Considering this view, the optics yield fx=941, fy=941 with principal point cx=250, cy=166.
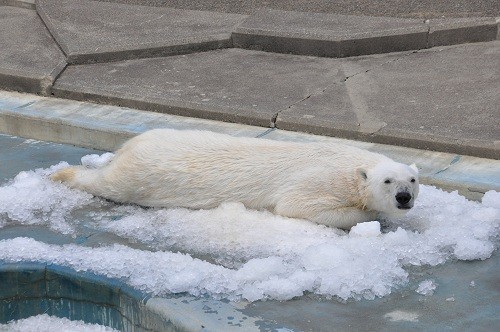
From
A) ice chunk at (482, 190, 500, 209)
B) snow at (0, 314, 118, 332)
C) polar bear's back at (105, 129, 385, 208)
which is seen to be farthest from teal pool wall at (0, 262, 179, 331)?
ice chunk at (482, 190, 500, 209)

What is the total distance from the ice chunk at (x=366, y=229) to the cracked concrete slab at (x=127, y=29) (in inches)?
127

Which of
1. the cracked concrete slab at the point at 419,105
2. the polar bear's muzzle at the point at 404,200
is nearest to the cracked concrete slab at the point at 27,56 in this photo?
the cracked concrete slab at the point at 419,105

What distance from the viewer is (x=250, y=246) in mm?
4316

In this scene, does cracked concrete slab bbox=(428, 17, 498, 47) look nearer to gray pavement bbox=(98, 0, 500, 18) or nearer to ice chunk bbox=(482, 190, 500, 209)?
gray pavement bbox=(98, 0, 500, 18)

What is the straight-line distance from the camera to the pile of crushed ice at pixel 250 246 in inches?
156

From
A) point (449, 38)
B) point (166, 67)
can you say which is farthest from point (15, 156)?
point (449, 38)

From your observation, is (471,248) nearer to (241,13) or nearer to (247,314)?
(247,314)

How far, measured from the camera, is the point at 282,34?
23.6 feet

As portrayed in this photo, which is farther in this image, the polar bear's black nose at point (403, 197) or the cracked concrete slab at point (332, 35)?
the cracked concrete slab at point (332, 35)

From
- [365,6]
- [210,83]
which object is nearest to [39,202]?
[210,83]

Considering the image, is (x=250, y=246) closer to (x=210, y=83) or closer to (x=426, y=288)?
(x=426, y=288)

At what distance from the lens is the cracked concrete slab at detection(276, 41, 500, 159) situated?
5484 millimetres

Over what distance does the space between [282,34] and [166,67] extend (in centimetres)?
94

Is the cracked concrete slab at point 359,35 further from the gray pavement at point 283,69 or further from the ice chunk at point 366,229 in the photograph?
the ice chunk at point 366,229
